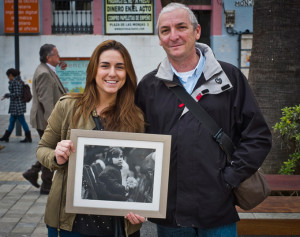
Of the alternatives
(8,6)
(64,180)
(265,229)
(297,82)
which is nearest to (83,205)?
(64,180)

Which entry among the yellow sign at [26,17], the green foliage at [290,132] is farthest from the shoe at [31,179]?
the yellow sign at [26,17]

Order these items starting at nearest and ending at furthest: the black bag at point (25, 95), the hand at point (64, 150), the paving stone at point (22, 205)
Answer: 1. the hand at point (64, 150)
2. the paving stone at point (22, 205)
3. the black bag at point (25, 95)

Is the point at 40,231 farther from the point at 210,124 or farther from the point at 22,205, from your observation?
the point at 210,124

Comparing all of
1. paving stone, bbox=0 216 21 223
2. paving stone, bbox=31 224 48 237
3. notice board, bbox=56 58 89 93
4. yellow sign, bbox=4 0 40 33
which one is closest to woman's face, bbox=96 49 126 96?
paving stone, bbox=31 224 48 237

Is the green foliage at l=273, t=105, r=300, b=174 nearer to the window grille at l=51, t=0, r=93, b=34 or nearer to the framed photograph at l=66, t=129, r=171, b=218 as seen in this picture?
the framed photograph at l=66, t=129, r=171, b=218

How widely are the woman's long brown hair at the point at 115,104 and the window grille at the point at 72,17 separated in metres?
17.3

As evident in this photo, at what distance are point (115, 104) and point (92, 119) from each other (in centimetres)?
18

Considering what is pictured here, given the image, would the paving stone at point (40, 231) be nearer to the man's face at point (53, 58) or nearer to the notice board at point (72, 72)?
the man's face at point (53, 58)

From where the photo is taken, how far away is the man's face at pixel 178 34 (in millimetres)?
2520

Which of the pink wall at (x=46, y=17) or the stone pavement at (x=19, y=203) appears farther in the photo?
the pink wall at (x=46, y=17)

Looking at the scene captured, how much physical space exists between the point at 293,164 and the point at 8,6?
55.5 ft

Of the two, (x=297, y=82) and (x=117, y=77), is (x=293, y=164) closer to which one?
(x=297, y=82)

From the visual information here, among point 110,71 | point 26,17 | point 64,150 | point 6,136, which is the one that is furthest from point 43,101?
point 26,17

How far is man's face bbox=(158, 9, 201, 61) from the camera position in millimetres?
2520
